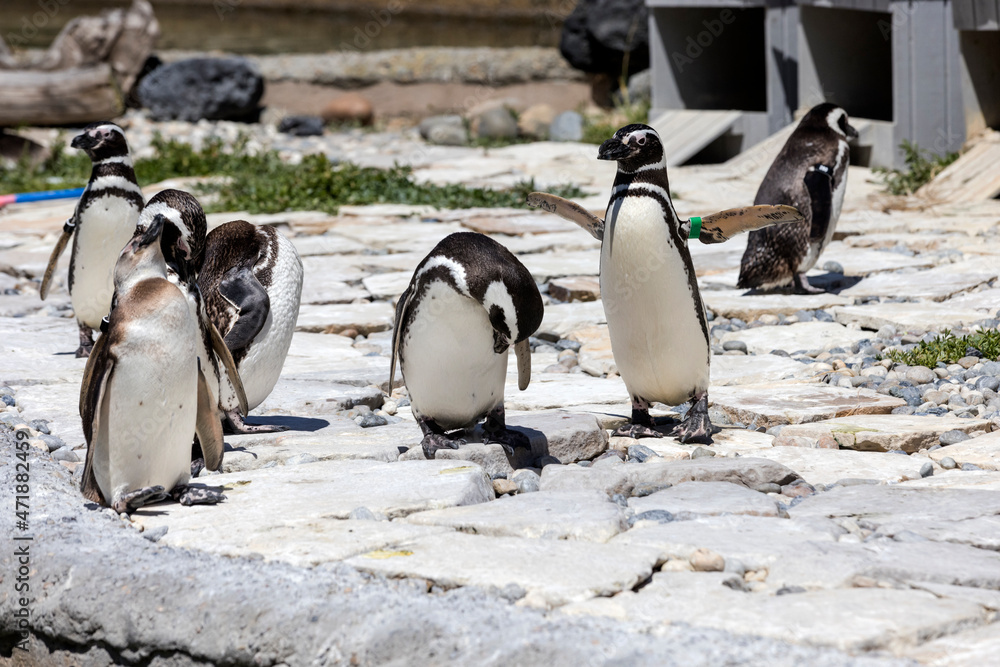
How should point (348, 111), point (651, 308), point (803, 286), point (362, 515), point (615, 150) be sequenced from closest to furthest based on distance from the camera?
point (362, 515) < point (615, 150) < point (651, 308) < point (803, 286) < point (348, 111)

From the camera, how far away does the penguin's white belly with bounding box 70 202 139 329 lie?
5.12 metres

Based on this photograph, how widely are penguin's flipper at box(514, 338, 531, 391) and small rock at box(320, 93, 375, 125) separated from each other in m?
13.5

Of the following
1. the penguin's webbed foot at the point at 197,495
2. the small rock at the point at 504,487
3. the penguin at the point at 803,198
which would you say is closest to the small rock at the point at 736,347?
the penguin at the point at 803,198

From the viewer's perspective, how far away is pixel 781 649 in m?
1.95

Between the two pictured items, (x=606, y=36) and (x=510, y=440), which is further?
(x=606, y=36)

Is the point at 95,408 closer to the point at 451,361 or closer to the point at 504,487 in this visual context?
the point at 451,361

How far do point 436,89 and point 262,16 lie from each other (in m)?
2.90

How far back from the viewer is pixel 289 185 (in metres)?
9.58

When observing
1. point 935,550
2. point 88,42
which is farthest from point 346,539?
point 88,42

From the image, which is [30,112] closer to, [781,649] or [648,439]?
[648,439]

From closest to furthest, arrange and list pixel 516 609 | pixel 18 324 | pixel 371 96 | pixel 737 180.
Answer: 1. pixel 516 609
2. pixel 18 324
3. pixel 737 180
4. pixel 371 96

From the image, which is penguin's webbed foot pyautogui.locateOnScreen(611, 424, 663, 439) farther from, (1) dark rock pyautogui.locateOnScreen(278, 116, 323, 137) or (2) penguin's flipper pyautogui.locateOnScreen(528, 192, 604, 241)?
(1) dark rock pyautogui.locateOnScreen(278, 116, 323, 137)

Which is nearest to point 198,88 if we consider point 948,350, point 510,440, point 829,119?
point 829,119

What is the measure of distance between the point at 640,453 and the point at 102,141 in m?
2.98
